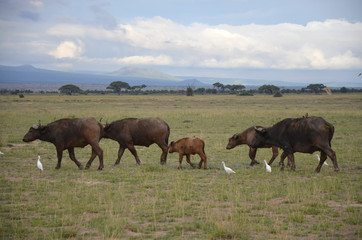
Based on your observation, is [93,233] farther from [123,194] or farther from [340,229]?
[340,229]

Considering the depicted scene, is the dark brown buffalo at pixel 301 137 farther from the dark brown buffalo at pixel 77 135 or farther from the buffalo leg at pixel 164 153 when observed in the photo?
the dark brown buffalo at pixel 77 135

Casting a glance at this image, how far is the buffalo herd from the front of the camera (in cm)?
1306

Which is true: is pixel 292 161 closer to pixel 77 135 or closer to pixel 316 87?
pixel 77 135

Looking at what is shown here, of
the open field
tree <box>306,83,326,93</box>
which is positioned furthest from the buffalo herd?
tree <box>306,83,326,93</box>

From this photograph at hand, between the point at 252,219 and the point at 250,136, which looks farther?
the point at 250,136

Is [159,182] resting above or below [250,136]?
below

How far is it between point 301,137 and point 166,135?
4971 mm

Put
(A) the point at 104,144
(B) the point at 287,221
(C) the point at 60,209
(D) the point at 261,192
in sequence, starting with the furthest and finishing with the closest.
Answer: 1. (A) the point at 104,144
2. (D) the point at 261,192
3. (C) the point at 60,209
4. (B) the point at 287,221

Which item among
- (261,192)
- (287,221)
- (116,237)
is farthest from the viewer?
(261,192)

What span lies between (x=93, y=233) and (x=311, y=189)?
19.7 ft

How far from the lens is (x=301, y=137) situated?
43.8ft

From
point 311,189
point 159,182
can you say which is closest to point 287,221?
point 311,189

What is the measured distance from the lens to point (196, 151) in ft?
45.9


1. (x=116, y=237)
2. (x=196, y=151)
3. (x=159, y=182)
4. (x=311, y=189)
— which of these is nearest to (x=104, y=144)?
(x=196, y=151)
